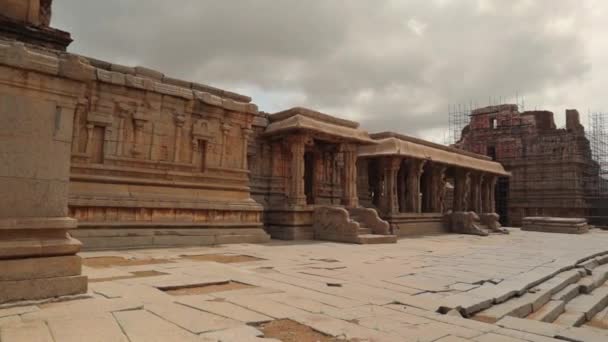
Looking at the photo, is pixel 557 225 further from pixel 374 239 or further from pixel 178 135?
pixel 178 135

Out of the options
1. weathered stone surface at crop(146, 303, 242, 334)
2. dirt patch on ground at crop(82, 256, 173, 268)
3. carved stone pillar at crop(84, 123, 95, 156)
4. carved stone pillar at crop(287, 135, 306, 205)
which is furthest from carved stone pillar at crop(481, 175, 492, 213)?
weathered stone surface at crop(146, 303, 242, 334)

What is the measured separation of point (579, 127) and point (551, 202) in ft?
25.2

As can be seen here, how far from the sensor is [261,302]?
4512mm

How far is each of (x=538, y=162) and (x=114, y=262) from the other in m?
32.7

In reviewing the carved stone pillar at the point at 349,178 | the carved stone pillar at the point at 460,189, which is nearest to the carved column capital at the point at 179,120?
the carved stone pillar at the point at 349,178

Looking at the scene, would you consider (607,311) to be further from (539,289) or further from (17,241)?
(17,241)

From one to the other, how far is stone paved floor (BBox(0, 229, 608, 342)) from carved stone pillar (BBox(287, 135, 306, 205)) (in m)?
6.14

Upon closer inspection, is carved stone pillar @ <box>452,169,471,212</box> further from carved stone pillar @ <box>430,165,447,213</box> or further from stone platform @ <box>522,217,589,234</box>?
stone platform @ <box>522,217,589,234</box>

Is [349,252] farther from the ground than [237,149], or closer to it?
closer to it

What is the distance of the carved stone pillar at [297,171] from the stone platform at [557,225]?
17.3 m

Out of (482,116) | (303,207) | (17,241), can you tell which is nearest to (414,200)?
(303,207)

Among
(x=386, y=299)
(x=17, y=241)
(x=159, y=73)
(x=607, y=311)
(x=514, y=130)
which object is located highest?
(x=514, y=130)

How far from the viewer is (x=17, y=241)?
418 centimetres

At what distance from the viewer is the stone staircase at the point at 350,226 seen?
1291 cm
